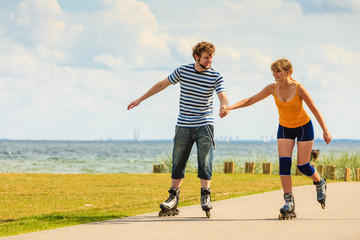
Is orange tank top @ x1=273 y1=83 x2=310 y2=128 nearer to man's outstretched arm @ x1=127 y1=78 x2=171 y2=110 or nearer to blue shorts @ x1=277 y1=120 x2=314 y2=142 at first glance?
blue shorts @ x1=277 y1=120 x2=314 y2=142

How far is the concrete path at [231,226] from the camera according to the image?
5.55 meters

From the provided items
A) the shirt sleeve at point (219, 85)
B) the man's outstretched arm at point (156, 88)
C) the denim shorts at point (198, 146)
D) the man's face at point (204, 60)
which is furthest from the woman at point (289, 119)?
the man's outstretched arm at point (156, 88)

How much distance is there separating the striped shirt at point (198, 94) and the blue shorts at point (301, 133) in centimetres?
92

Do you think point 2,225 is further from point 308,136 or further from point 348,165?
point 348,165

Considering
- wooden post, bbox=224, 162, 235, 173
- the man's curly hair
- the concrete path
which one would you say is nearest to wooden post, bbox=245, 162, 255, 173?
wooden post, bbox=224, 162, 235, 173

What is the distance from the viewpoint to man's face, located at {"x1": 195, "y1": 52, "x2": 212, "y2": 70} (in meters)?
6.58

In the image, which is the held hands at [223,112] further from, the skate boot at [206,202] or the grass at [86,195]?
the grass at [86,195]

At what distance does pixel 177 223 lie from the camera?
630 centimetres

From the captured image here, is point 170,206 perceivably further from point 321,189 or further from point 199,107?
point 321,189

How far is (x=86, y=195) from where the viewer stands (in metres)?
11.2

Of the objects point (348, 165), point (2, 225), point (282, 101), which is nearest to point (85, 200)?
point (2, 225)

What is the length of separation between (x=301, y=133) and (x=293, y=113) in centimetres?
27

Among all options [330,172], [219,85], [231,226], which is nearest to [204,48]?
[219,85]

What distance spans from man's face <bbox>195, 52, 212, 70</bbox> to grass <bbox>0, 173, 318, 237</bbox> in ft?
7.03
